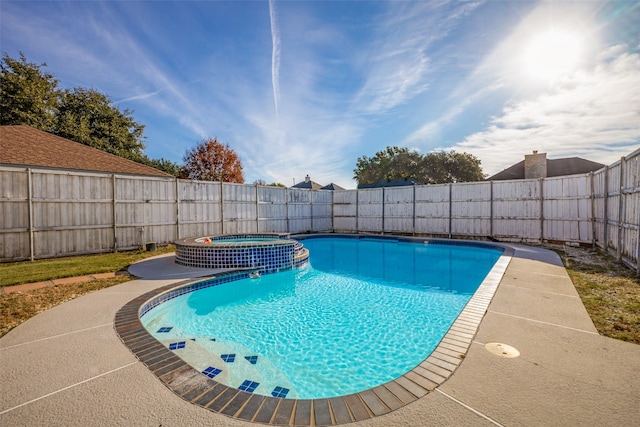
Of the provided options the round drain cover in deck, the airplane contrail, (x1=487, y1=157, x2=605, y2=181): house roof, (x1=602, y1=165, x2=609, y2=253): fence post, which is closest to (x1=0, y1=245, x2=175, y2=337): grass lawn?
the round drain cover in deck

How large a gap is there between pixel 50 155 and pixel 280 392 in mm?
11457

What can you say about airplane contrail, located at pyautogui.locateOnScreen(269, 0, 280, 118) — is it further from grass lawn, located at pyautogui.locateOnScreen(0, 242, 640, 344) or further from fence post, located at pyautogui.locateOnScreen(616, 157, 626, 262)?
fence post, located at pyautogui.locateOnScreen(616, 157, 626, 262)

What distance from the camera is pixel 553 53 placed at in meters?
6.91

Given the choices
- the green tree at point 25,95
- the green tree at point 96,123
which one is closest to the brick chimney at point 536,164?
the green tree at point 96,123

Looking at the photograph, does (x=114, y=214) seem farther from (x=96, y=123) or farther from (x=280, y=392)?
(x=96, y=123)

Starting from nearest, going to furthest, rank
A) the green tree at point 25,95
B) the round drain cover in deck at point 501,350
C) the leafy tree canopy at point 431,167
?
the round drain cover in deck at point 501,350
the green tree at point 25,95
the leafy tree canopy at point 431,167

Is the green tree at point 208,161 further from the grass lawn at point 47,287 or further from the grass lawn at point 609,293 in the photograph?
the grass lawn at point 609,293

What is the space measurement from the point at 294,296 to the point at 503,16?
9.16 meters

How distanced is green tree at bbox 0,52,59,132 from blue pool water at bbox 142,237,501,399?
62.5 feet

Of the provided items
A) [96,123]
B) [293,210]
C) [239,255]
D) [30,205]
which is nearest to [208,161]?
[96,123]

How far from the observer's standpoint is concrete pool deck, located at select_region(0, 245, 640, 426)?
1.75 metres

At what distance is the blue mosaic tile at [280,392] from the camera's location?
275 cm

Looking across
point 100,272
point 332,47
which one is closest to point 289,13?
point 332,47

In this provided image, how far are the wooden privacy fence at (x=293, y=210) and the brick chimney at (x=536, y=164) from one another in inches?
155
